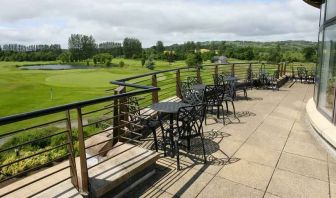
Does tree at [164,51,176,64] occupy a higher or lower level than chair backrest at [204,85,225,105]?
higher

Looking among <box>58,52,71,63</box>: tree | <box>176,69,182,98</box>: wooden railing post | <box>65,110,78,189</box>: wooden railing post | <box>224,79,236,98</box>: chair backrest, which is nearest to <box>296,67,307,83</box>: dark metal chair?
<box>224,79,236,98</box>: chair backrest

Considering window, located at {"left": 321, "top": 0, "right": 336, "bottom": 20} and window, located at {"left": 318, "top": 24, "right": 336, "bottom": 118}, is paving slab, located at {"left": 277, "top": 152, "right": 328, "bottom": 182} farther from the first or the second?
window, located at {"left": 321, "top": 0, "right": 336, "bottom": 20}

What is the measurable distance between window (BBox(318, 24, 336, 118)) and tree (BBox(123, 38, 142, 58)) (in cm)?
10617

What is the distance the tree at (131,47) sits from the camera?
10875cm

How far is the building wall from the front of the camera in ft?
14.1

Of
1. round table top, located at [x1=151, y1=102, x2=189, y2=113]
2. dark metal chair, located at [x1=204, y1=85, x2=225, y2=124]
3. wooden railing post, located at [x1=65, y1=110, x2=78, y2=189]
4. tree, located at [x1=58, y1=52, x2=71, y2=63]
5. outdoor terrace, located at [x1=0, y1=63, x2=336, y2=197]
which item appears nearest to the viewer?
wooden railing post, located at [x1=65, y1=110, x2=78, y2=189]

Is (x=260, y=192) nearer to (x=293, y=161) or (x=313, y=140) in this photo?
(x=293, y=161)

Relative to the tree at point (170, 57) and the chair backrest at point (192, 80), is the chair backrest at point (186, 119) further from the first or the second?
the tree at point (170, 57)

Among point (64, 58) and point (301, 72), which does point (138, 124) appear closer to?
point (301, 72)

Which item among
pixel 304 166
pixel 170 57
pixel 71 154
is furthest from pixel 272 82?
pixel 170 57

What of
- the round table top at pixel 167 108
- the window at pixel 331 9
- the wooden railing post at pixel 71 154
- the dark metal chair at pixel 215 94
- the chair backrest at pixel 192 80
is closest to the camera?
the wooden railing post at pixel 71 154

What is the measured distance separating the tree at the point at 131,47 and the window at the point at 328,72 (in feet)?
348

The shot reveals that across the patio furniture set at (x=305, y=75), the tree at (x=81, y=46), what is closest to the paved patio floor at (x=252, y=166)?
the patio furniture set at (x=305, y=75)

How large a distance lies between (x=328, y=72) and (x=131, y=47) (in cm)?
10892
